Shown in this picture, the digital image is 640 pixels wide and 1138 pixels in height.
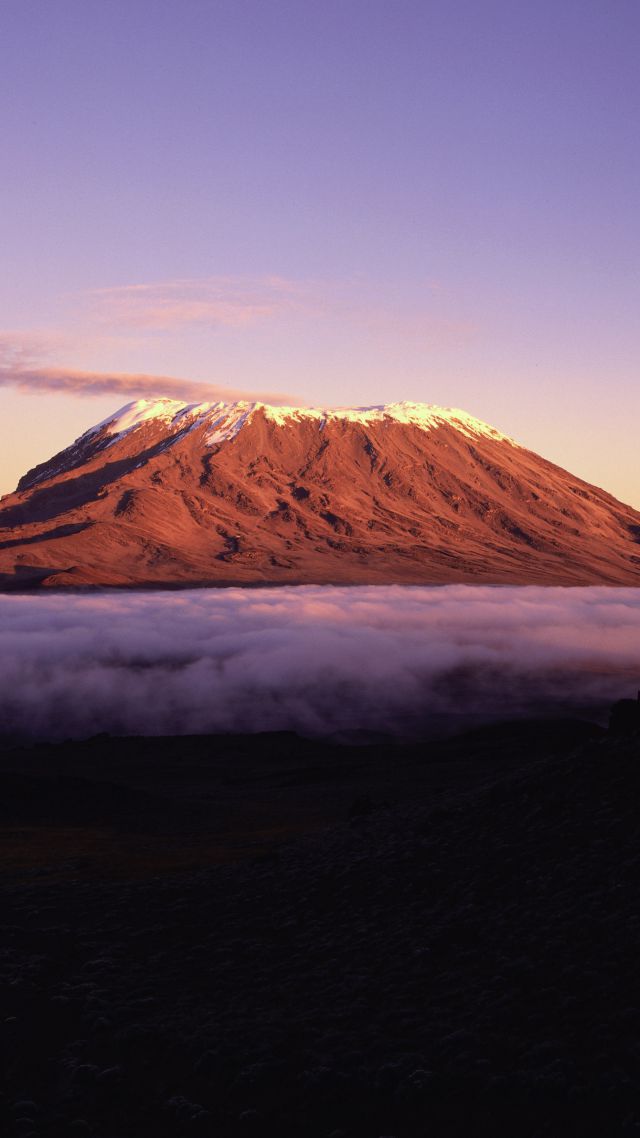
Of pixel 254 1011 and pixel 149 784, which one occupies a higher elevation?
pixel 254 1011

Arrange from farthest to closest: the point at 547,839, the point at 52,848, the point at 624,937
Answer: the point at 52,848, the point at 547,839, the point at 624,937

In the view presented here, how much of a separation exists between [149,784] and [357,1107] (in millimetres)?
103976

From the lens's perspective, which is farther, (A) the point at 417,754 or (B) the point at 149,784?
(A) the point at 417,754

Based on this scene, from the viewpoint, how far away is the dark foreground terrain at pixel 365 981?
62.8 feet

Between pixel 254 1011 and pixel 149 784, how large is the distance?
98092 millimetres

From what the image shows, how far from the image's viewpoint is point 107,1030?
981 inches

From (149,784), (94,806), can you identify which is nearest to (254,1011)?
(94,806)

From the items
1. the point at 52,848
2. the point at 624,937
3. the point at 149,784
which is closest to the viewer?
the point at 624,937

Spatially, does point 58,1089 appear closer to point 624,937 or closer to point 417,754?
point 624,937

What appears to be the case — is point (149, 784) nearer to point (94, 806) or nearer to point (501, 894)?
point (94, 806)

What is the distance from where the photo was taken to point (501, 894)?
95.9 ft

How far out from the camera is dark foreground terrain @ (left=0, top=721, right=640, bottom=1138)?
754 inches

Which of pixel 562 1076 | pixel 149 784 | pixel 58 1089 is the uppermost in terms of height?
pixel 562 1076

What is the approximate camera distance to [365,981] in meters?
25.6
